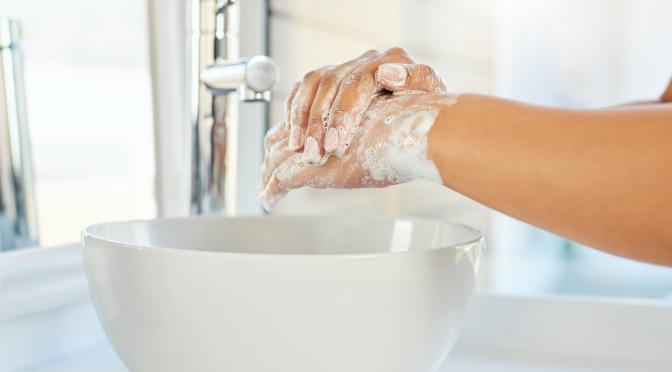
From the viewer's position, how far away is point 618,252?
313 mm

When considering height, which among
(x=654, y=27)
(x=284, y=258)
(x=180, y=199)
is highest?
(x=654, y=27)

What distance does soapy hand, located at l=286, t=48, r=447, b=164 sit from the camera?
416 mm

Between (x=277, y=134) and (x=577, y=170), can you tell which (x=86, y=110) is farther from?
(x=577, y=170)

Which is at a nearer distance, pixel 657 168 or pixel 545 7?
pixel 657 168

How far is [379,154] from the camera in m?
0.40

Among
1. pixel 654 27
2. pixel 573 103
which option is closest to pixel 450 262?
pixel 573 103

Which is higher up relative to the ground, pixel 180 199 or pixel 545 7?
pixel 545 7

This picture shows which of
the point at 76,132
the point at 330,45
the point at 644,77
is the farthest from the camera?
the point at 644,77

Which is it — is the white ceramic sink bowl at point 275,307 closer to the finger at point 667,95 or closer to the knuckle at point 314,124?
the knuckle at point 314,124

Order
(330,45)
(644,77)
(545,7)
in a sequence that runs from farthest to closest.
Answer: (644,77) < (545,7) < (330,45)

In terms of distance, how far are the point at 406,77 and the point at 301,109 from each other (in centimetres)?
7

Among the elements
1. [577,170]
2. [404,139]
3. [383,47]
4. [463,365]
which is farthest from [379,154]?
[383,47]

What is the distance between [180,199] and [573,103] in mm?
1148

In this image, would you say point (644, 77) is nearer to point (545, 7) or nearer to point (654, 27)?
point (654, 27)
